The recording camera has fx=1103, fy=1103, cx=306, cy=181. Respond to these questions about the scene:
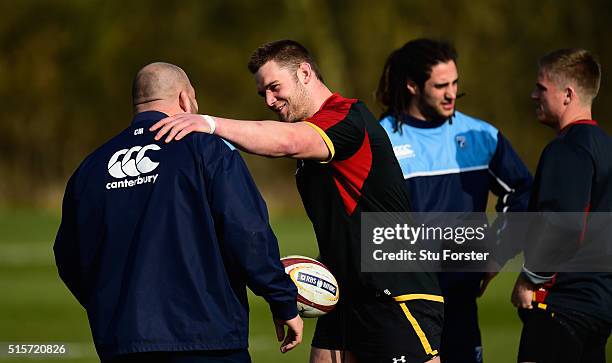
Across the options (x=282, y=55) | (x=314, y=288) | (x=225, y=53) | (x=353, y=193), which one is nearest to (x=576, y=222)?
(x=353, y=193)

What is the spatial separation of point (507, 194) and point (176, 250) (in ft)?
10.0

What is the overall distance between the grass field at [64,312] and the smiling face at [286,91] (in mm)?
5150

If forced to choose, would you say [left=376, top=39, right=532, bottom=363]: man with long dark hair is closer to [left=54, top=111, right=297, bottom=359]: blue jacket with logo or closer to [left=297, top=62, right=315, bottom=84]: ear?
[left=297, top=62, right=315, bottom=84]: ear

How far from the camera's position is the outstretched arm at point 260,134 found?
16.6 feet

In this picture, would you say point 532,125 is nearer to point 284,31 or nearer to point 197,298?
point 284,31

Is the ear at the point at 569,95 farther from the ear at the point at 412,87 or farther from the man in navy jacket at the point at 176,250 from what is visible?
the man in navy jacket at the point at 176,250

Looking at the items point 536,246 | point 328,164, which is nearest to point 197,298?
point 328,164

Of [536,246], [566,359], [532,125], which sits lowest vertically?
[532,125]

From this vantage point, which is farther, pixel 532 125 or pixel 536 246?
pixel 532 125

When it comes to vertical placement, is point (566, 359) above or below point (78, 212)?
below

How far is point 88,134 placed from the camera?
3144 cm

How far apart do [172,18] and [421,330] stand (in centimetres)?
2669

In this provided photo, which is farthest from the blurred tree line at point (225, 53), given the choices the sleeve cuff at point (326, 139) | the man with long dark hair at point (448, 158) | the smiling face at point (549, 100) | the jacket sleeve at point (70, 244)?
the sleeve cuff at point (326, 139)

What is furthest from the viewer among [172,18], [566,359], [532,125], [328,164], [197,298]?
[172,18]
